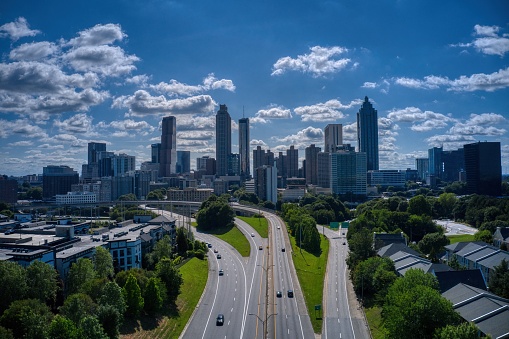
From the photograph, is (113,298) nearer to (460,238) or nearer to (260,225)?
(260,225)

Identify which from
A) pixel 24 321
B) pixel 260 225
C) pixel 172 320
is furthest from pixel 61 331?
pixel 260 225

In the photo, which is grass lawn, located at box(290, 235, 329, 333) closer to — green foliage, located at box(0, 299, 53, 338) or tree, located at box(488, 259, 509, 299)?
tree, located at box(488, 259, 509, 299)

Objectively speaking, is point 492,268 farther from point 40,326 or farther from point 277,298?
point 40,326

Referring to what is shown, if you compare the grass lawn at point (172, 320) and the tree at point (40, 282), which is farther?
the grass lawn at point (172, 320)

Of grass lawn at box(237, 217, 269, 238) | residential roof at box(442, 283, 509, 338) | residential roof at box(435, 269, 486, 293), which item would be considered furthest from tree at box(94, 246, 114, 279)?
grass lawn at box(237, 217, 269, 238)

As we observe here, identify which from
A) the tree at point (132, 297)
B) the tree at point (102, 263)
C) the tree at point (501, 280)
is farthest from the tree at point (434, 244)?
the tree at point (102, 263)

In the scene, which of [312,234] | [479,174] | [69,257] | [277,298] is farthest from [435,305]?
[479,174]

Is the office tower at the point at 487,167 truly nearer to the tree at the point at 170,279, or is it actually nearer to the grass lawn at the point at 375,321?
the grass lawn at the point at 375,321
